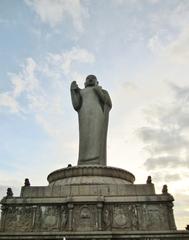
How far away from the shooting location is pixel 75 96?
18250mm

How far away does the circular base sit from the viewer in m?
14.3

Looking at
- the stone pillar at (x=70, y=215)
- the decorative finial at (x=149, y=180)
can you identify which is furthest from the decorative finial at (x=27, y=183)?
the decorative finial at (x=149, y=180)

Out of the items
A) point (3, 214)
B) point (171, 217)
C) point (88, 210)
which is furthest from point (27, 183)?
point (171, 217)

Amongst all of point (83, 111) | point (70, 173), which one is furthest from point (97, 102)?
point (70, 173)

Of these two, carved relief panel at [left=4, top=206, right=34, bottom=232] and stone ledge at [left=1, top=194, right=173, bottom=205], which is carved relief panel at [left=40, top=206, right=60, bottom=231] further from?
carved relief panel at [left=4, top=206, right=34, bottom=232]

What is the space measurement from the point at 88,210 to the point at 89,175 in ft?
6.54

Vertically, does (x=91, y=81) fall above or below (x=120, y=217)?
above

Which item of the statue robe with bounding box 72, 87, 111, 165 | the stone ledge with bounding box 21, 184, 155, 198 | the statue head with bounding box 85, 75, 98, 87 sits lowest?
the stone ledge with bounding box 21, 184, 155, 198

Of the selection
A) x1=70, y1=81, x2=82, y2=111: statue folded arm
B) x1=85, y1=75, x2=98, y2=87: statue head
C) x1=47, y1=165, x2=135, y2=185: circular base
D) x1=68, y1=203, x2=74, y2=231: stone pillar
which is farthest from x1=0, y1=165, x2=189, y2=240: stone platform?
x1=85, y1=75, x2=98, y2=87: statue head

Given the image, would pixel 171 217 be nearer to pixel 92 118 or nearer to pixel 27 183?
pixel 27 183

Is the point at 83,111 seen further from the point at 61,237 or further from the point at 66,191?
the point at 61,237

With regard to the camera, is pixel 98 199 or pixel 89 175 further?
pixel 89 175

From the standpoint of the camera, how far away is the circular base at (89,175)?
565 inches

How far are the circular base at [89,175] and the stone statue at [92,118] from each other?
1516 mm
